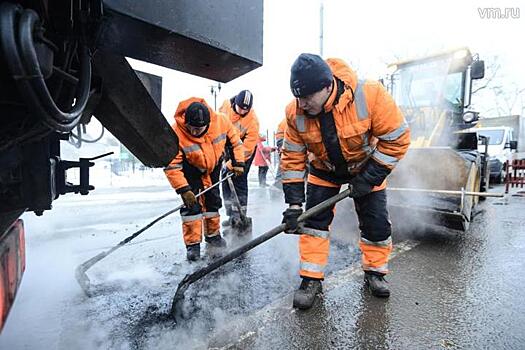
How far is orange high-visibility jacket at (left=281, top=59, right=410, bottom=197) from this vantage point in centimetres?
226

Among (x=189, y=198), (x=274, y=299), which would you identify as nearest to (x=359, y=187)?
(x=274, y=299)

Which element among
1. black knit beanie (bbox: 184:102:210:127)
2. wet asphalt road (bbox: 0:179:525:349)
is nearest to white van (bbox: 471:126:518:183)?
wet asphalt road (bbox: 0:179:525:349)

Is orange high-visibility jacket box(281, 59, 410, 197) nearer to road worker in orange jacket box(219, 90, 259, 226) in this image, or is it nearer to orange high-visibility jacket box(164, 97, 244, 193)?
orange high-visibility jacket box(164, 97, 244, 193)

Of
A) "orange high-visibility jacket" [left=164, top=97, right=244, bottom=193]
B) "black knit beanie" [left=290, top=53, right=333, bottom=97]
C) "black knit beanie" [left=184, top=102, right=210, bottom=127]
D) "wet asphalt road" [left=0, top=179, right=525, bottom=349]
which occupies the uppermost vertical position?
"black knit beanie" [left=290, top=53, right=333, bottom=97]

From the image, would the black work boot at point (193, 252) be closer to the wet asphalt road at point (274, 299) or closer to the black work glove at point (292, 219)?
the wet asphalt road at point (274, 299)

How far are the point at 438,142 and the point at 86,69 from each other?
5.10 metres

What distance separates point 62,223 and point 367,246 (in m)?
4.57

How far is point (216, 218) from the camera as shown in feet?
12.3

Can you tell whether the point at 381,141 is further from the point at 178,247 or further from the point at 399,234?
the point at 178,247

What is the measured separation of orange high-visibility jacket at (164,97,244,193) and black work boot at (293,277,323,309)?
144cm

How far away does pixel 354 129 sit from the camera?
227 centimetres

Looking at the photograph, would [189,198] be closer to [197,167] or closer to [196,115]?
[197,167]

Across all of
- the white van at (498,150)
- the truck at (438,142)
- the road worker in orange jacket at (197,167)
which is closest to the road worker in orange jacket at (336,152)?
the road worker in orange jacket at (197,167)

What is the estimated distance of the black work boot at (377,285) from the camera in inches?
96.7
